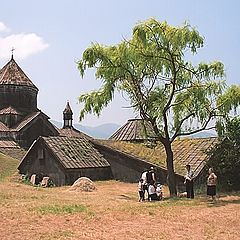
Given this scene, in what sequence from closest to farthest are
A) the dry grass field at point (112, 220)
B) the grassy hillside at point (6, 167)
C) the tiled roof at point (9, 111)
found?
1. the dry grass field at point (112, 220)
2. the grassy hillside at point (6, 167)
3. the tiled roof at point (9, 111)

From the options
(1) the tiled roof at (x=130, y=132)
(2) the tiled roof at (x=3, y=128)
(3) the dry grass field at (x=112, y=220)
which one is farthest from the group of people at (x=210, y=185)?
(2) the tiled roof at (x=3, y=128)

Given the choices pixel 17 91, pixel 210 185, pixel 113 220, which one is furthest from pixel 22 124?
pixel 113 220

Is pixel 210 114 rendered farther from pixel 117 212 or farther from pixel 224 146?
pixel 117 212

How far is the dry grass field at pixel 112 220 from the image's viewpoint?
11.6m

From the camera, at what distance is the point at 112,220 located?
1372 centimetres

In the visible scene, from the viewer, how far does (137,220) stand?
1391 centimetres

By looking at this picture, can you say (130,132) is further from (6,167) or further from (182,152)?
(6,167)

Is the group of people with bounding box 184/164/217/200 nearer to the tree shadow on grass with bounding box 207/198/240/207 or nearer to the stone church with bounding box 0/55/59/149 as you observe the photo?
the tree shadow on grass with bounding box 207/198/240/207

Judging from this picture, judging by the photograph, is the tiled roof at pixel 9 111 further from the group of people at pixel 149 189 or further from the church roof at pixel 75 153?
the group of people at pixel 149 189

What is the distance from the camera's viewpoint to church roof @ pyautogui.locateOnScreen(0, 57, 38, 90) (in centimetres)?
5250

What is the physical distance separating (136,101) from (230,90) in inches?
187

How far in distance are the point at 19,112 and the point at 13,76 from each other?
4586 mm

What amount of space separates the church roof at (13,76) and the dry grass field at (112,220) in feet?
116

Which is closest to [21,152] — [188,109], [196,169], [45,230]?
[196,169]
